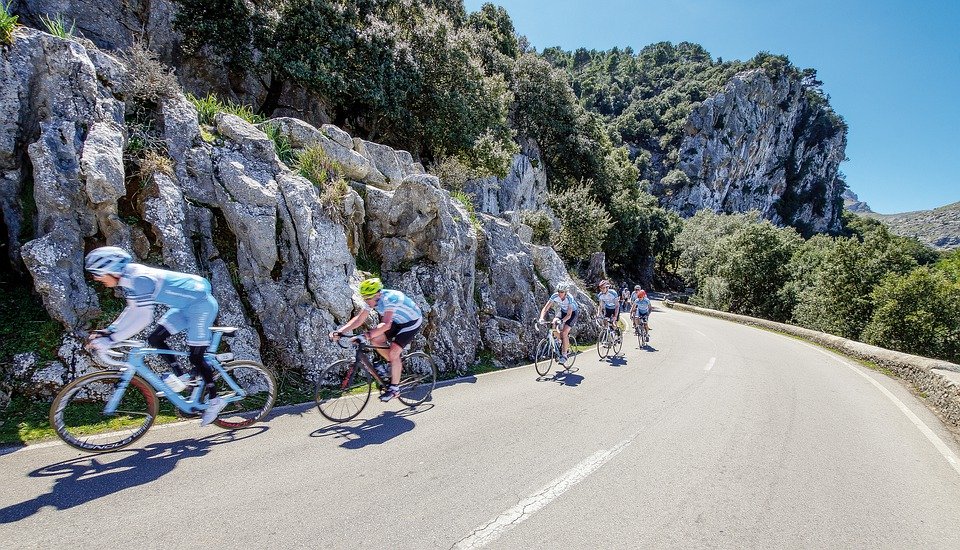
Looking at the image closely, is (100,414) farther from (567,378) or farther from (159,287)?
(567,378)

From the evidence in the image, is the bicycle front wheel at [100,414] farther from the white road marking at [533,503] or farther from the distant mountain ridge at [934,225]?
the distant mountain ridge at [934,225]

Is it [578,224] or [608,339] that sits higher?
[578,224]

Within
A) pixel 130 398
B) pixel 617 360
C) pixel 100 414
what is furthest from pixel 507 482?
pixel 617 360

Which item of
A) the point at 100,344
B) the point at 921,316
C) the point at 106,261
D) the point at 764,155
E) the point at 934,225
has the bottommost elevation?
the point at 921,316

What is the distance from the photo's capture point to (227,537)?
3186mm

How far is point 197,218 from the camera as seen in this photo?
23.6 ft

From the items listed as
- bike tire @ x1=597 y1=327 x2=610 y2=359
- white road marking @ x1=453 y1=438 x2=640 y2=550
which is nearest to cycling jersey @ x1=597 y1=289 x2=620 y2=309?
bike tire @ x1=597 y1=327 x2=610 y2=359

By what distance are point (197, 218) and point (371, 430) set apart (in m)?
5.15

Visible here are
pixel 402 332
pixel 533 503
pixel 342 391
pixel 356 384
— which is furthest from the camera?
pixel 356 384

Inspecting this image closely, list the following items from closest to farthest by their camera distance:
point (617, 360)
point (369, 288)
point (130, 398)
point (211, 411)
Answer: point (211, 411) → point (130, 398) → point (369, 288) → point (617, 360)

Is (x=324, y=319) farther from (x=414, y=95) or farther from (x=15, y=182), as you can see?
(x=414, y=95)

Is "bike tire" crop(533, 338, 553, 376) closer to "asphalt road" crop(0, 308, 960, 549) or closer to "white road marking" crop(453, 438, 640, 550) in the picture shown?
"asphalt road" crop(0, 308, 960, 549)

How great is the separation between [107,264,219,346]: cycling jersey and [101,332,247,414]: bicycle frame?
0.78ft

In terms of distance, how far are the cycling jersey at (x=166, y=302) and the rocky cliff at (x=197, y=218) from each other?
5.85ft
